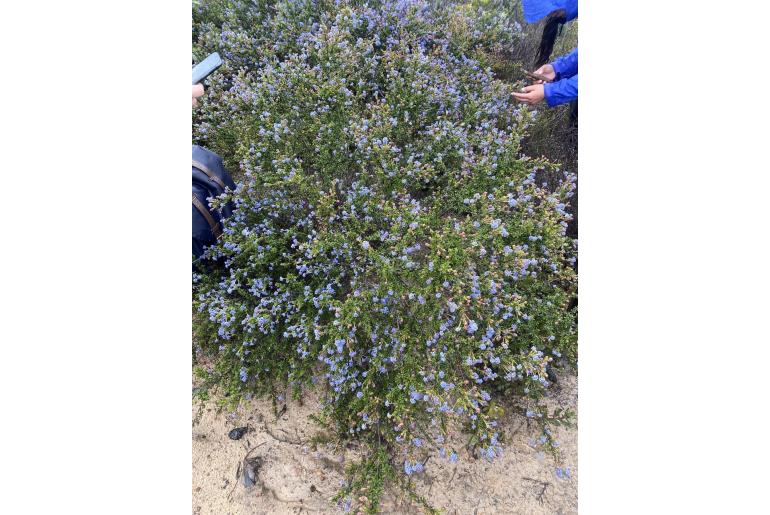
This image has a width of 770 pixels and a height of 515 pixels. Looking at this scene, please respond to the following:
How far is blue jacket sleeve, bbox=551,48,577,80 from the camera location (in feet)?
6.87

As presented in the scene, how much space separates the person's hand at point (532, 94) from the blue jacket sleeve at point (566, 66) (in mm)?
110

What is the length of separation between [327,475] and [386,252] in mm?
983

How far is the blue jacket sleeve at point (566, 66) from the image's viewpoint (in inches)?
82.5

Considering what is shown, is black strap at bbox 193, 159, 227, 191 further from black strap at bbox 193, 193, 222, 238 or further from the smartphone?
the smartphone

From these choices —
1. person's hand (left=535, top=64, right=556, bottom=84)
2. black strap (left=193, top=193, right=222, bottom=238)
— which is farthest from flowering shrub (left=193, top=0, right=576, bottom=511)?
person's hand (left=535, top=64, right=556, bottom=84)

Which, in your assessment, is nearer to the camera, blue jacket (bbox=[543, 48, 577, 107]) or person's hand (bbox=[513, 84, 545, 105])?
blue jacket (bbox=[543, 48, 577, 107])

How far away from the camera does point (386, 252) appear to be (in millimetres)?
1745

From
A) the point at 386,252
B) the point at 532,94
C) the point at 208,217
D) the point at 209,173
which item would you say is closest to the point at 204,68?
the point at 209,173

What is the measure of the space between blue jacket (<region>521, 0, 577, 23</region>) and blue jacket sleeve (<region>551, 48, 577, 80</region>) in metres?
0.20

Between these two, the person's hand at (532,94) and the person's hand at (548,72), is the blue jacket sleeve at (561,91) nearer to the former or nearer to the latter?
the person's hand at (532,94)

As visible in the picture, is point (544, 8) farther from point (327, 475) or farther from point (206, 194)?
point (327, 475)
